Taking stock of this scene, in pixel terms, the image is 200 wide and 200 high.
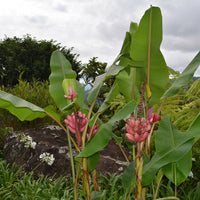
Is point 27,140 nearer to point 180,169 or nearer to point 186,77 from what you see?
point 180,169

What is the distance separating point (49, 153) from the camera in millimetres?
3674

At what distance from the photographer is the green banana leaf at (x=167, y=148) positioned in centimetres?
166

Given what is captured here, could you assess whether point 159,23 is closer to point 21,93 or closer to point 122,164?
point 122,164

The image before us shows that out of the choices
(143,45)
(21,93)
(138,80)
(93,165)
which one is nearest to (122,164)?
(93,165)

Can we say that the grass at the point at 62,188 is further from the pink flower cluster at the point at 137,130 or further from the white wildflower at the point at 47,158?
the pink flower cluster at the point at 137,130

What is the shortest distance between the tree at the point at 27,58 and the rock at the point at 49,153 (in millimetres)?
9442

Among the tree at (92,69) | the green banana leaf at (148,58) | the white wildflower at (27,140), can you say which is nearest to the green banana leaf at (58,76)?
the green banana leaf at (148,58)

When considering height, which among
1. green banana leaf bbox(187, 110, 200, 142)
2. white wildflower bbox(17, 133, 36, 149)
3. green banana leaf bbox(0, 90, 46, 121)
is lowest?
white wildflower bbox(17, 133, 36, 149)

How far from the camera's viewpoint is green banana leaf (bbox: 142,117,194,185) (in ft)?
5.43

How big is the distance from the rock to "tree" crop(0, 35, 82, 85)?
9.44 m

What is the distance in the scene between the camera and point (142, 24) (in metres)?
1.74

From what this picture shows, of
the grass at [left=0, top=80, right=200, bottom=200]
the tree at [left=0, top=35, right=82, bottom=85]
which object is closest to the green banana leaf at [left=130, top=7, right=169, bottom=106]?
the grass at [left=0, top=80, right=200, bottom=200]

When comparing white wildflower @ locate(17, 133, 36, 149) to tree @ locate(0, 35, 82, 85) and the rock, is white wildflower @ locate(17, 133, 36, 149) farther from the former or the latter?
tree @ locate(0, 35, 82, 85)

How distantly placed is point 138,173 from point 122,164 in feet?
6.25
